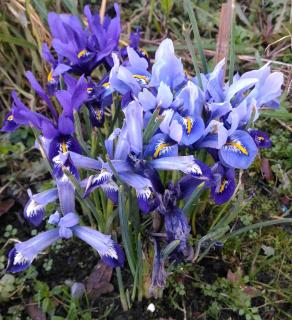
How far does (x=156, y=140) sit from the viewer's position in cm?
145

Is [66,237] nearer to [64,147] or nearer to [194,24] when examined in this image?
[64,147]

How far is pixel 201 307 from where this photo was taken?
1890 mm

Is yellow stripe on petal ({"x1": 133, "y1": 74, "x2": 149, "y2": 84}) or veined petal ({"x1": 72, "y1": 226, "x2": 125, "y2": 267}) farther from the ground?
yellow stripe on petal ({"x1": 133, "y1": 74, "x2": 149, "y2": 84})

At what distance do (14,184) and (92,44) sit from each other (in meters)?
0.97

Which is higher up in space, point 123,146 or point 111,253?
point 123,146

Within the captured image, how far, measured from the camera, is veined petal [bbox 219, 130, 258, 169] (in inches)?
56.8

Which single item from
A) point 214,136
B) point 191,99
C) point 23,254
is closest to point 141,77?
point 191,99

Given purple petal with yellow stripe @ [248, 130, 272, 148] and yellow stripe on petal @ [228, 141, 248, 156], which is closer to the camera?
yellow stripe on petal @ [228, 141, 248, 156]

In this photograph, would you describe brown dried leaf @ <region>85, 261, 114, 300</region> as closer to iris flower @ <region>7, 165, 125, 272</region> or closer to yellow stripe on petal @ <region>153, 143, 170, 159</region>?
iris flower @ <region>7, 165, 125, 272</region>

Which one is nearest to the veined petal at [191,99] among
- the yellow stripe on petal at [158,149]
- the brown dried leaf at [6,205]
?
the yellow stripe on petal at [158,149]

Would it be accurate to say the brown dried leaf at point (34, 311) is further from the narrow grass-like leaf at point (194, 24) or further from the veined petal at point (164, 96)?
the narrow grass-like leaf at point (194, 24)

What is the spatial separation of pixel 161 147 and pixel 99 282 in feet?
2.42

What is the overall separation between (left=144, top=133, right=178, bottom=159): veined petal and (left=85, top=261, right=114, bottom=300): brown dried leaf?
69 centimetres

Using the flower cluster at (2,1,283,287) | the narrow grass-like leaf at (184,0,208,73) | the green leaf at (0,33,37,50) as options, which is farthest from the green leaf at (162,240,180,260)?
the green leaf at (0,33,37,50)
